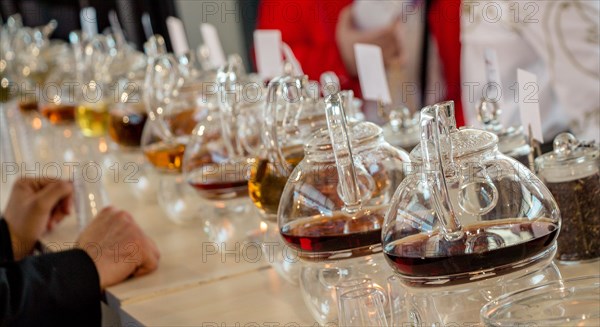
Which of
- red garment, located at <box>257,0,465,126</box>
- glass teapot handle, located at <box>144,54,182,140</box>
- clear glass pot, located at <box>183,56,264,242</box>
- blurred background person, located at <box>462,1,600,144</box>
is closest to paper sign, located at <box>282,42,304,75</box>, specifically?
clear glass pot, located at <box>183,56,264,242</box>

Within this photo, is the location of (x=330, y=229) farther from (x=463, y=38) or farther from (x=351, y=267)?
(x=463, y=38)

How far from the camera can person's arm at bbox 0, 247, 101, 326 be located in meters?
1.42

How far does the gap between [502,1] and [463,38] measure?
20 cm

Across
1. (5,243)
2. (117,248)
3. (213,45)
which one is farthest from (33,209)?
(213,45)

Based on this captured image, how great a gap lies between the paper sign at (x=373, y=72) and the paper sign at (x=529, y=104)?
51 cm

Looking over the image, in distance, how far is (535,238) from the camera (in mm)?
874

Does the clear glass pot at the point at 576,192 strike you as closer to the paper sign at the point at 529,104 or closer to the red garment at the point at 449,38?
the paper sign at the point at 529,104

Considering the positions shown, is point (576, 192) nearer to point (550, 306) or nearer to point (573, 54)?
point (550, 306)

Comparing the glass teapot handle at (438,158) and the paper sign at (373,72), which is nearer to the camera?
the glass teapot handle at (438,158)

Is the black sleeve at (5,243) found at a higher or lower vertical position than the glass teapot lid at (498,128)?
lower

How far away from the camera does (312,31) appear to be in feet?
11.4

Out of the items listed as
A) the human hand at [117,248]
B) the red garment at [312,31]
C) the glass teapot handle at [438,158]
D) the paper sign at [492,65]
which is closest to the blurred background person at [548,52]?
the paper sign at [492,65]

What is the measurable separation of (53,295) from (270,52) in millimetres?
927

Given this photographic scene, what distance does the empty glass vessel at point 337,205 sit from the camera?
101 cm
